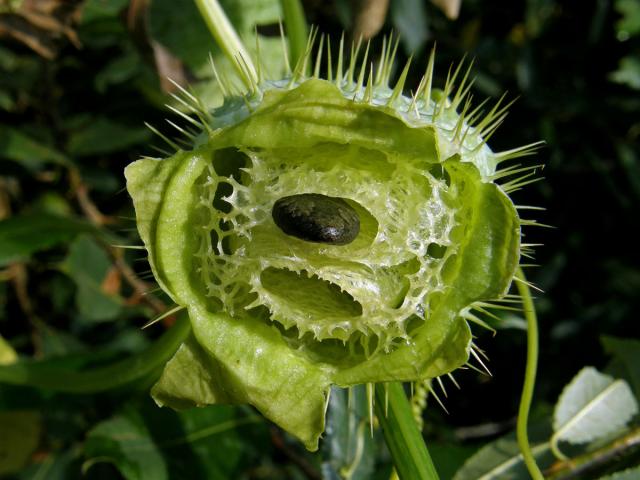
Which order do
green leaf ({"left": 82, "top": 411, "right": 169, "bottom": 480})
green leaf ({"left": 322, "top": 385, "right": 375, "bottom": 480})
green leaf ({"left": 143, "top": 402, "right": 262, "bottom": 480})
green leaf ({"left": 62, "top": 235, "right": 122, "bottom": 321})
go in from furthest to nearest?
green leaf ({"left": 62, "top": 235, "right": 122, "bottom": 321}), green leaf ({"left": 143, "top": 402, "right": 262, "bottom": 480}), green leaf ({"left": 82, "top": 411, "right": 169, "bottom": 480}), green leaf ({"left": 322, "top": 385, "right": 375, "bottom": 480})

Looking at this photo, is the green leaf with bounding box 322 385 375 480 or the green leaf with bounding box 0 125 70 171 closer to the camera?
the green leaf with bounding box 322 385 375 480

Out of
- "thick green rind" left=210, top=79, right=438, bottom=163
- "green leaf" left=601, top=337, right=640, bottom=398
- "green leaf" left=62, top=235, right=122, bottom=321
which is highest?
"thick green rind" left=210, top=79, right=438, bottom=163

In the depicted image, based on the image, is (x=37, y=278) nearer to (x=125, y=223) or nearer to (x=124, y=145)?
(x=125, y=223)

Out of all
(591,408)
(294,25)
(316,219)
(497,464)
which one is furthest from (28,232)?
(591,408)

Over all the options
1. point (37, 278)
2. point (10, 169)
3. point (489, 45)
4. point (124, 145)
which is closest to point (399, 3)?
point (489, 45)

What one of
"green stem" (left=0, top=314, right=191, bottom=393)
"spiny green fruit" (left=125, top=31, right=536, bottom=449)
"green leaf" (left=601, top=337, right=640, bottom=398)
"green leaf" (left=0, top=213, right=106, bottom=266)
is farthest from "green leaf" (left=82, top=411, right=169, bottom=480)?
"green leaf" (left=601, top=337, right=640, bottom=398)

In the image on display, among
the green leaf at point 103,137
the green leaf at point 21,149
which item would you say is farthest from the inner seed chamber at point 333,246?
the green leaf at point 103,137

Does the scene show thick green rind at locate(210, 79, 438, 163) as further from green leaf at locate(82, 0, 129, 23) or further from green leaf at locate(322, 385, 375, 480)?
green leaf at locate(82, 0, 129, 23)

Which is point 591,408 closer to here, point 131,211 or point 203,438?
point 203,438
